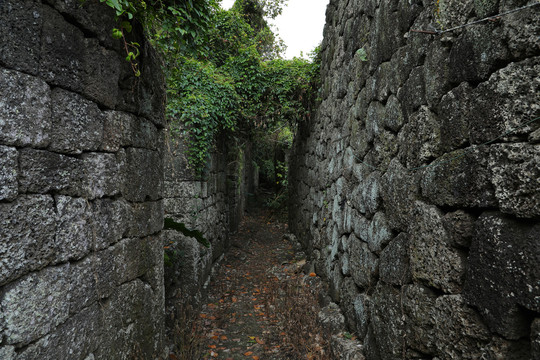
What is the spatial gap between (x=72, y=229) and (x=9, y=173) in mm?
487

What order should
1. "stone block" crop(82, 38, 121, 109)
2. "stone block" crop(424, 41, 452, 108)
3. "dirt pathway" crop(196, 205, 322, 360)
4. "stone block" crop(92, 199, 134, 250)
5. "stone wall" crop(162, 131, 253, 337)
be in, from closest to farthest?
"stone block" crop(424, 41, 452, 108)
"stone block" crop(82, 38, 121, 109)
"stone block" crop(92, 199, 134, 250)
"dirt pathway" crop(196, 205, 322, 360)
"stone wall" crop(162, 131, 253, 337)

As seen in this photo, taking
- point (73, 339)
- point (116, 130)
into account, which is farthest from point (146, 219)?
point (73, 339)

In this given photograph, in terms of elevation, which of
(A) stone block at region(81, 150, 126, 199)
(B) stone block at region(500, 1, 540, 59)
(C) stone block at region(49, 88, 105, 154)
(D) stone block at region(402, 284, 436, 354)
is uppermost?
(B) stone block at region(500, 1, 540, 59)

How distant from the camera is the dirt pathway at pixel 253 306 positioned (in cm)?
358

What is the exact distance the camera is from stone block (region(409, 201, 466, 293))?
1.54 meters

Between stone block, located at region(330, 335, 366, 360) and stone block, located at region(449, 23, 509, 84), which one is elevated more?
stone block, located at region(449, 23, 509, 84)

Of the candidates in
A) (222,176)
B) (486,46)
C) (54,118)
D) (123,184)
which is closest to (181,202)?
(222,176)

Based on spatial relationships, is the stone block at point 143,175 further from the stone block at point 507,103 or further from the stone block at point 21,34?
the stone block at point 507,103

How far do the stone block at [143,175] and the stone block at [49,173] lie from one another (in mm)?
578

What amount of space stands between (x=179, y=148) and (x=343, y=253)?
9.90ft

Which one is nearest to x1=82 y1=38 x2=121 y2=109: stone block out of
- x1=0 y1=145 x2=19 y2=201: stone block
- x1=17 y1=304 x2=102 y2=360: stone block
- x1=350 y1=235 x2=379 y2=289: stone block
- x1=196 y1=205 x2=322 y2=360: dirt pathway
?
x1=0 y1=145 x2=19 y2=201: stone block

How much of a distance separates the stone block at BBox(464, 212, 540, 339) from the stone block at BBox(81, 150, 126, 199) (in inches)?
80.2

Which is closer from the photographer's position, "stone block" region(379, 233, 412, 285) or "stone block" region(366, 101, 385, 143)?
"stone block" region(379, 233, 412, 285)

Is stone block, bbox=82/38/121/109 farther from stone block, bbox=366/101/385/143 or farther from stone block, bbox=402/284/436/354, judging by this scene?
stone block, bbox=402/284/436/354
